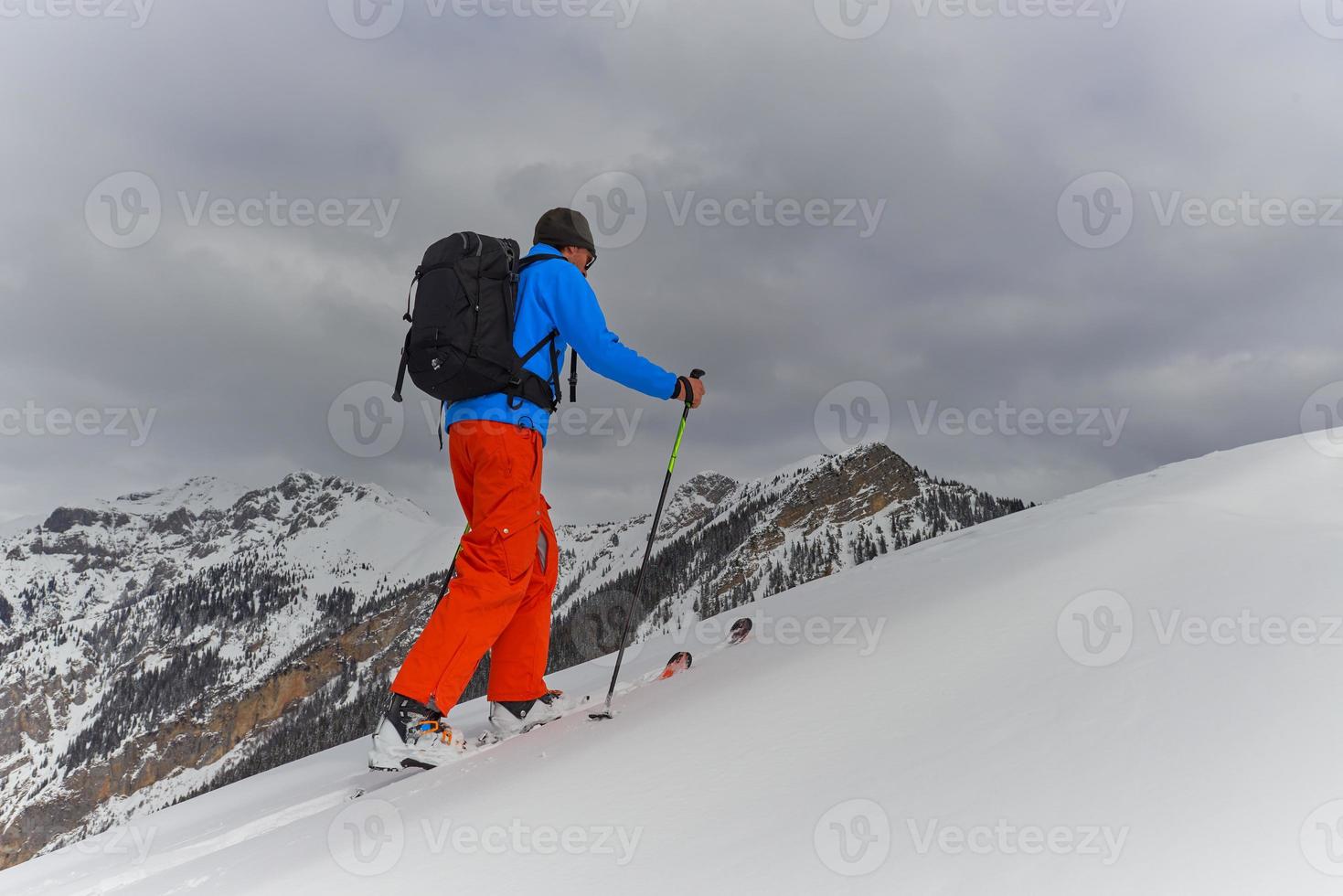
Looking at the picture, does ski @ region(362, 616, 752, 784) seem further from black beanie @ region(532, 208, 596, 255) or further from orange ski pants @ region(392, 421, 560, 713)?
black beanie @ region(532, 208, 596, 255)

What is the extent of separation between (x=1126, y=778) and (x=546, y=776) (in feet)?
6.56

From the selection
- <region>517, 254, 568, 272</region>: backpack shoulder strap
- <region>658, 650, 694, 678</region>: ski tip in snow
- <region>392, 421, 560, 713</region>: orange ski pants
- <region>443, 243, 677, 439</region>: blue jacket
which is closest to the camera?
<region>392, 421, 560, 713</region>: orange ski pants

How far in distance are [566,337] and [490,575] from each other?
1.37 metres

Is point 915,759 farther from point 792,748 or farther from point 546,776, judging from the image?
point 546,776

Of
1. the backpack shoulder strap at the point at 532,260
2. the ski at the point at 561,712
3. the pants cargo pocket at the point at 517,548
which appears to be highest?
the backpack shoulder strap at the point at 532,260

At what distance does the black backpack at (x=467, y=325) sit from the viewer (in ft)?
12.4

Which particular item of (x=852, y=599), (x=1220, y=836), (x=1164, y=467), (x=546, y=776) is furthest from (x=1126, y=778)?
(x=1164, y=467)

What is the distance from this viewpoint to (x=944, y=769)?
2070 mm

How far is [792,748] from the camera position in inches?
97.3

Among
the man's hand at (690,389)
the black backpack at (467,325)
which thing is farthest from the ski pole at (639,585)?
the black backpack at (467,325)

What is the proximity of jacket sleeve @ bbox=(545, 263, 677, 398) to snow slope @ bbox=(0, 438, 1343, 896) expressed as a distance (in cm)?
166

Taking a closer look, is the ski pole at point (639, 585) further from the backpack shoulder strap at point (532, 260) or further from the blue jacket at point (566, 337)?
the backpack shoulder strap at point (532, 260)

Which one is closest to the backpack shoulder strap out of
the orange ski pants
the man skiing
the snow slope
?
the man skiing

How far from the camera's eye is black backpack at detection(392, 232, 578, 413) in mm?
3766
